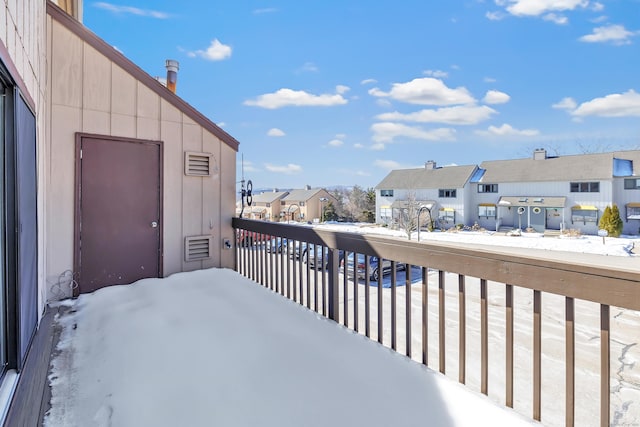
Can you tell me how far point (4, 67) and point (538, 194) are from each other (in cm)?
2839

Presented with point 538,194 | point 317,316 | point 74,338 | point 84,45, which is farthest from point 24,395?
point 538,194

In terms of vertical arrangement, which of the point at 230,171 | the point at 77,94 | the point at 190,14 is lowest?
the point at 230,171

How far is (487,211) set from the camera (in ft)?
85.7

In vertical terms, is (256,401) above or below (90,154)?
below

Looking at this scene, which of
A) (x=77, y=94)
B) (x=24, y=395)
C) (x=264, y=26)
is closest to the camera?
(x=24, y=395)

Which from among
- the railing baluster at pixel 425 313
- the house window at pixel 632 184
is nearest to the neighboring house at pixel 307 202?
the house window at pixel 632 184

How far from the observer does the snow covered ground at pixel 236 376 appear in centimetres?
156

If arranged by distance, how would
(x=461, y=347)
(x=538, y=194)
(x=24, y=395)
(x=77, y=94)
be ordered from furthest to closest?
1. (x=538, y=194)
2. (x=77, y=94)
3. (x=461, y=347)
4. (x=24, y=395)

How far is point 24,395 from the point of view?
1.61 metres

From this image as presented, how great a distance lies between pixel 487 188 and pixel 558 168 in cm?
470

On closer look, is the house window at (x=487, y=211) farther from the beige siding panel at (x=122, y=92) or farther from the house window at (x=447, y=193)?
the beige siding panel at (x=122, y=92)

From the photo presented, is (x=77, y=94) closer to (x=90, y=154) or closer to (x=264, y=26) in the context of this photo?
(x=90, y=154)

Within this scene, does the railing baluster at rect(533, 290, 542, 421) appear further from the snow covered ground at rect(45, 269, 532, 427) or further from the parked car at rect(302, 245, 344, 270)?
the parked car at rect(302, 245, 344, 270)

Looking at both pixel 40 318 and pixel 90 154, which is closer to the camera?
pixel 40 318
